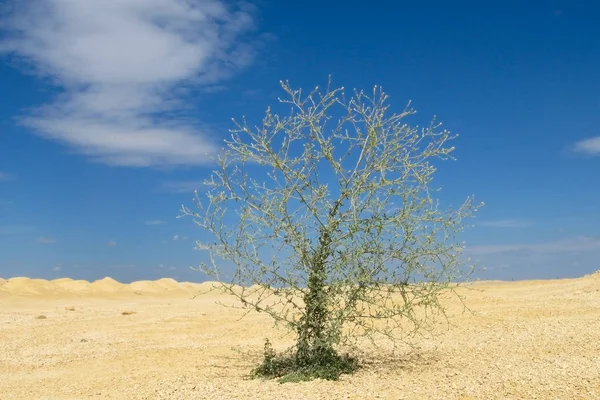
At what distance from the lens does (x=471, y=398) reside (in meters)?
7.66

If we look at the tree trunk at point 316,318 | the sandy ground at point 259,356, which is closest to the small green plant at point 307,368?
the tree trunk at point 316,318

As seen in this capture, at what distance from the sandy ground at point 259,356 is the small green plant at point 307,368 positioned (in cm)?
26

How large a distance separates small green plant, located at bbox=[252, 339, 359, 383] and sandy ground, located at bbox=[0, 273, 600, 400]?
257mm

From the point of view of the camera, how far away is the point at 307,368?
969cm

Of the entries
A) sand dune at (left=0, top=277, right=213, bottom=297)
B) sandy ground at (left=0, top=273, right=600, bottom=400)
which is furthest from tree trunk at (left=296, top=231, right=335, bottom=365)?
sand dune at (left=0, top=277, right=213, bottom=297)

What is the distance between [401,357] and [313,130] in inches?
171

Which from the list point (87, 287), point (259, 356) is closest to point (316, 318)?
point (259, 356)

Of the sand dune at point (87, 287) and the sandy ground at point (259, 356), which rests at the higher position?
the sand dune at point (87, 287)

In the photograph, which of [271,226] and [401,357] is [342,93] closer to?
[271,226]

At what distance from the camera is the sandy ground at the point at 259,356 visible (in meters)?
8.41

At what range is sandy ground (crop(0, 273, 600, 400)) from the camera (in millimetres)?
8414

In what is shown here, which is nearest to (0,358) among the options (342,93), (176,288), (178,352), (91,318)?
(178,352)

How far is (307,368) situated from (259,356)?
108 inches

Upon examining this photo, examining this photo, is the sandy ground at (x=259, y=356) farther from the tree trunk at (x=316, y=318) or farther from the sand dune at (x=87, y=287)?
the sand dune at (x=87, y=287)
